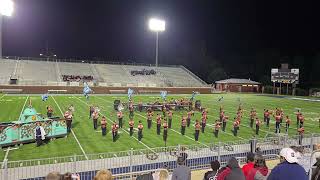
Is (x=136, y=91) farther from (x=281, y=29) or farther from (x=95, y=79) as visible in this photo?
(x=281, y=29)

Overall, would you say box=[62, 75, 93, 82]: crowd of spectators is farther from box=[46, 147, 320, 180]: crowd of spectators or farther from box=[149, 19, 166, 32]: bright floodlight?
box=[46, 147, 320, 180]: crowd of spectators

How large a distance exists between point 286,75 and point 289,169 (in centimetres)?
6053

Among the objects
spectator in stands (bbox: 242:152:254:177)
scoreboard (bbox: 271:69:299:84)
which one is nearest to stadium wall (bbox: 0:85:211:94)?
scoreboard (bbox: 271:69:299:84)

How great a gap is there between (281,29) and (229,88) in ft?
61.2

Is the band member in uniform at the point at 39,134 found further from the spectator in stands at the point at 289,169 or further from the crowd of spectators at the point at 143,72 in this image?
the crowd of spectators at the point at 143,72

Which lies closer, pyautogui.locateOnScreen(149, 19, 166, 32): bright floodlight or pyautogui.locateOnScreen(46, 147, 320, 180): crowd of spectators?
pyautogui.locateOnScreen(46, 147, 320, 180): crowd of spectators

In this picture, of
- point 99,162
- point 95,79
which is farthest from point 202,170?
point 95,79

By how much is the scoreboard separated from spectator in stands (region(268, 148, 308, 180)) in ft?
194

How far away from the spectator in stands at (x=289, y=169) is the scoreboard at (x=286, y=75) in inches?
2331

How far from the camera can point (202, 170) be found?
12.2m

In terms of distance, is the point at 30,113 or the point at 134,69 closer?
the point at 30,113

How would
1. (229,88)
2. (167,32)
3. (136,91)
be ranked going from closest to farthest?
(136,91) < (229,88) < (167,32)

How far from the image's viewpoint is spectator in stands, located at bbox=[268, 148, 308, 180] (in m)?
4.57

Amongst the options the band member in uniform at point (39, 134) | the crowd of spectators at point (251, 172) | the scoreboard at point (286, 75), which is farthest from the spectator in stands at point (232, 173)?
the scoreboard at point (286, 75)
